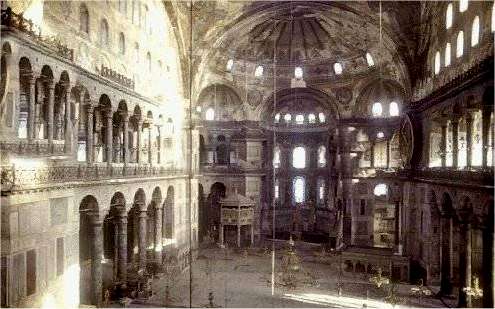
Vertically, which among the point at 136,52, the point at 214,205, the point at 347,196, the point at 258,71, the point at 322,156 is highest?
the point at 258,71

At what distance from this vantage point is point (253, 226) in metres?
35.6

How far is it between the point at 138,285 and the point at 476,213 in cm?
1551

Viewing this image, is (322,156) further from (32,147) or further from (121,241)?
(32,147)

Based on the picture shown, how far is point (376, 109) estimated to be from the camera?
3438 cm

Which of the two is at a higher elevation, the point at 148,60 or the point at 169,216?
the point at 148,60

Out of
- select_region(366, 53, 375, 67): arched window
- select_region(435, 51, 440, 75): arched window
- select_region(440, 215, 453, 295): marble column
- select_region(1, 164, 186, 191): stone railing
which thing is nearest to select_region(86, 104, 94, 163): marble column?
select_region(1, 164, 186, 191): stone railing

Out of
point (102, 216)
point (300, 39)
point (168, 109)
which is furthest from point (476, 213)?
point (300, 39)

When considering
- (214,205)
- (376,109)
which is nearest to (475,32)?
(376,109)

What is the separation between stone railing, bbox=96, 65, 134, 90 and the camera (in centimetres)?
2006

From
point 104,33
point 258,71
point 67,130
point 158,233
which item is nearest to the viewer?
point 67,130

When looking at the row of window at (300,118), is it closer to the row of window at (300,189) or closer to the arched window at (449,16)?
the row of window at (300,189)

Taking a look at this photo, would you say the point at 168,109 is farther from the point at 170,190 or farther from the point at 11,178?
the point at 11,178

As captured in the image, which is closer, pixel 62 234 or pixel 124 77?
pixel 62 234

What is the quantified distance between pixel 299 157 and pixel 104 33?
76.0ft
